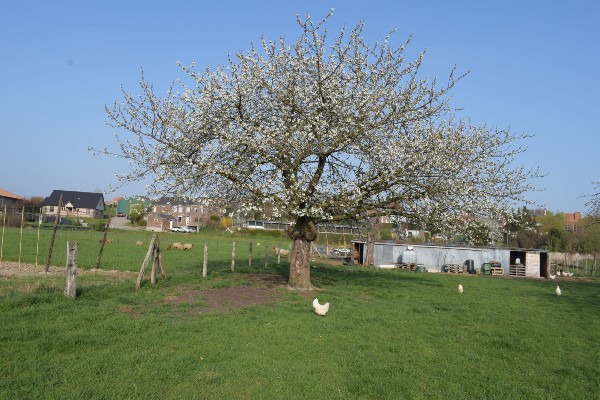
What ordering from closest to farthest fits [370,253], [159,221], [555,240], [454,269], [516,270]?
[370,253], [454,269], [516,270], [555,240], [159,221]

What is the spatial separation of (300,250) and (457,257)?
3176 centimetres

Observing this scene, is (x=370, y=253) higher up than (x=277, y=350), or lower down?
higher up

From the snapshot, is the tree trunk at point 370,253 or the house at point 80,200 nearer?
the tree trunk at point 370,253

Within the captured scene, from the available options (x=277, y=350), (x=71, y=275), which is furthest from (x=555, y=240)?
(x=71, y=275)

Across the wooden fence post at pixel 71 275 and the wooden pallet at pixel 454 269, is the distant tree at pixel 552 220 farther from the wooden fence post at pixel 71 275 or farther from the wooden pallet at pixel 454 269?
Result: the wooden fence post at pixel 71 275

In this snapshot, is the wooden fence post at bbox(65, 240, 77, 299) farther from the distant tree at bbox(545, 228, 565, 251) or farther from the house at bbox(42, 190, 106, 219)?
the house at bbox(42, 190, 106, 219)

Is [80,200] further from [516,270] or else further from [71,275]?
[71,275]

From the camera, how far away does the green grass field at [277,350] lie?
7.85m

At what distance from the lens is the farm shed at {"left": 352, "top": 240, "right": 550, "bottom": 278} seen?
45969 mm

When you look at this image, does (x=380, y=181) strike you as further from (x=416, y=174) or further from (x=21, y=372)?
(x=21, y=372)

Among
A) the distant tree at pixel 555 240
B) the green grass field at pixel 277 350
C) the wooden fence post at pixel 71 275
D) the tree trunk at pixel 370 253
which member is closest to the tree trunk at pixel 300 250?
the green grass field at pixel 277 350

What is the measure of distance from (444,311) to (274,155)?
849 cm

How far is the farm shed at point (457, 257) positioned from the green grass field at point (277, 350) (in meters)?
28.7

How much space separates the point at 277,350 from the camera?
33.2ft
